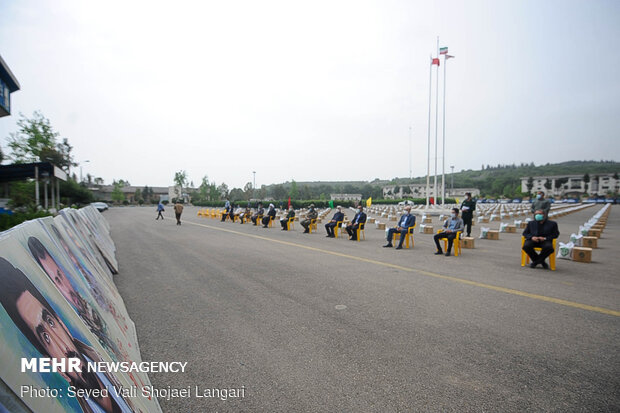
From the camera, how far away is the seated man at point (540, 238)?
291 inches

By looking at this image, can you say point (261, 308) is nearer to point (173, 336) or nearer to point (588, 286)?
point (173, 336)

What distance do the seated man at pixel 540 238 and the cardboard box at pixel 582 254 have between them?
1492mm

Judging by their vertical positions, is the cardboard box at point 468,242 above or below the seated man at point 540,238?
below

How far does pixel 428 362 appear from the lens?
10.5 feet

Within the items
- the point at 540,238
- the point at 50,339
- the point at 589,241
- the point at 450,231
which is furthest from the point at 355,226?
the point at 50,339

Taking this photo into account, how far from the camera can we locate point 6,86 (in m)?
18.0

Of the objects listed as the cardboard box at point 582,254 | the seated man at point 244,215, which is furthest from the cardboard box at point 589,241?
the seated man at point 244,215

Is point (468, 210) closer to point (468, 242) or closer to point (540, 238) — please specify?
point (468, 242)

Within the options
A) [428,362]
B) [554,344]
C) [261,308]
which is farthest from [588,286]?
[261,308]

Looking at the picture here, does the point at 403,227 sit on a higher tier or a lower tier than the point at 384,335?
higher

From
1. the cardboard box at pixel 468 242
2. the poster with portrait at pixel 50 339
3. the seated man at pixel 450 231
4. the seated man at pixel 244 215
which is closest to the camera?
the poster with portrait at pixel 50 339

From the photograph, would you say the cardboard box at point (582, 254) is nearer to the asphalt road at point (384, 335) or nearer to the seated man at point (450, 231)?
the asphalt road at point (384, 335)

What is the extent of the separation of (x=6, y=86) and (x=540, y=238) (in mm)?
27200

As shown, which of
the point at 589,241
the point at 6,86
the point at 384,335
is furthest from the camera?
the point at 6,86
